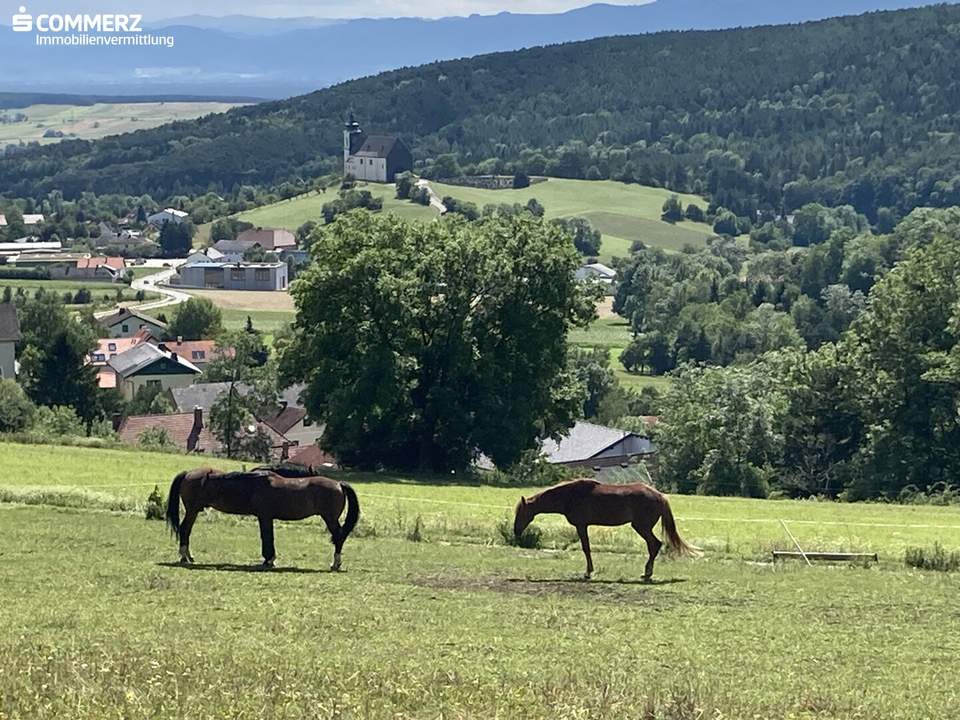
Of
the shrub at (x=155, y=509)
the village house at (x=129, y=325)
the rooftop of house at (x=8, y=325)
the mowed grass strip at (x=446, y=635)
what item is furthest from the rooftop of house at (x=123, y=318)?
the mowed grass strip at (x=446, y=635)


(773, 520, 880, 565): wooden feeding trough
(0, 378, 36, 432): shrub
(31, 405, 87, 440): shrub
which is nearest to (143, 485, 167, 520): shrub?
(773, 520, 880, 565): wooden feeding trough

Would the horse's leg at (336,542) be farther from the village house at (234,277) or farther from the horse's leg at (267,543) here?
the village house at (234,277)

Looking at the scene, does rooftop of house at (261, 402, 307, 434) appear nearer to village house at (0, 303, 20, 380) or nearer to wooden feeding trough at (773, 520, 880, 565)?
village house at (0, 303, 20, 380)

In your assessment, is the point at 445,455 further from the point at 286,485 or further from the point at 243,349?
the point at 243,349

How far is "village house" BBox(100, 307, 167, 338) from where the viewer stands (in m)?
128

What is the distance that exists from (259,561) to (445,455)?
2697cm

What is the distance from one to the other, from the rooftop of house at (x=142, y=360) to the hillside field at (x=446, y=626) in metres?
77.6

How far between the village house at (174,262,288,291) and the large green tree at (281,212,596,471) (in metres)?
132

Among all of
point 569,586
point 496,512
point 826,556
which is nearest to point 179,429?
point 496,512

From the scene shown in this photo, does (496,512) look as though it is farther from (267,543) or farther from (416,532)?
(267,543)

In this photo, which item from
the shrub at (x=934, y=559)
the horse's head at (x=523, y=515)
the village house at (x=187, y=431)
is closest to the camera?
the horse's head at (x=523, y=515)

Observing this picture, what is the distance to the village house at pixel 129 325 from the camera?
419 ft

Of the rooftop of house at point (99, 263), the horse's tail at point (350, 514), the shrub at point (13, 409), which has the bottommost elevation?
the rooftop of house at point (99, 263)

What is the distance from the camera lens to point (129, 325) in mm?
129500
